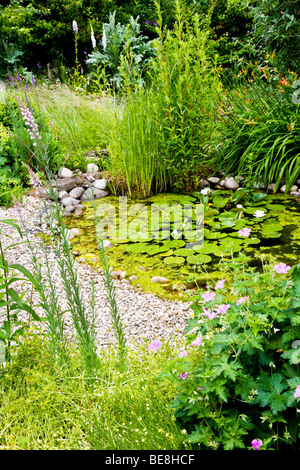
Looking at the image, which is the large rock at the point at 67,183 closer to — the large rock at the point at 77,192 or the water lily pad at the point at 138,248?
the large rock at the point at 77,192

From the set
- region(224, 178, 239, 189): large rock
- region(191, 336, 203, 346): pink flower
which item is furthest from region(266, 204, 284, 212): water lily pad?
region(191, 336, 203, 346): pink flower

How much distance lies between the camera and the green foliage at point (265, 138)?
4.11 meters

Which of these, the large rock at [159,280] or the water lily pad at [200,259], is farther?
the water lily pad at [200,259]

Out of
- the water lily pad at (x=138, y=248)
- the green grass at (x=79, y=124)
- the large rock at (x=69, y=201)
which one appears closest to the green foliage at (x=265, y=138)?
the water lily pad at (x=138, y=248)

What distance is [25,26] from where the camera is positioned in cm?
930

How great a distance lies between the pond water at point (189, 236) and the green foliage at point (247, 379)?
4.32ft

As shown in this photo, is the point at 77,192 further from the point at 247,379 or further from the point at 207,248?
the point at 247,379

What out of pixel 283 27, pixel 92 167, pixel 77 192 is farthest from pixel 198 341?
pixel 283 27

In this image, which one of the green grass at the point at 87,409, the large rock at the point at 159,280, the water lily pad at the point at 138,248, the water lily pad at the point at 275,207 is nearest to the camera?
the green grass at the point at 87,409

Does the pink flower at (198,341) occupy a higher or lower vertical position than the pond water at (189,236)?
higher

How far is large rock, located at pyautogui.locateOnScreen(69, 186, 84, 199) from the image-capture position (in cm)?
468

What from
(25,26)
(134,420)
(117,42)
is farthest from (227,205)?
(25,26)

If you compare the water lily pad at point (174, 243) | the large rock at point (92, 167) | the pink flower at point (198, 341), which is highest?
the pink flower at point (198, 341)

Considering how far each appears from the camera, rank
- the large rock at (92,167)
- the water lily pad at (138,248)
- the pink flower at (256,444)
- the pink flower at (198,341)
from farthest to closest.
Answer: the large rock at (92,167) < the water lily pad at (138,248) < the pink flower at (198,341) < the pink flower at (256,444)
